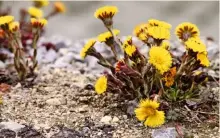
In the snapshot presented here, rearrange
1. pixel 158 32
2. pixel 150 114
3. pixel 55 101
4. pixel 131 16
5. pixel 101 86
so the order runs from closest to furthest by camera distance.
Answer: pixel 150 114 < pixel 158 32 < pixel 101 86 < pixel 55 101 < pixel 131 16

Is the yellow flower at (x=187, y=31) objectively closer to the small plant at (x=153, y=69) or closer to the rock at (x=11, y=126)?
the small plant at (x=153, y=69)

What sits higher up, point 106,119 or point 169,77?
point 169,77

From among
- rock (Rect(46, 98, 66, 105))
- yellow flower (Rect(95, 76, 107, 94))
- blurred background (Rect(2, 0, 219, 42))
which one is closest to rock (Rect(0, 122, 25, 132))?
rock (Rect(46, 98, 66, 105))

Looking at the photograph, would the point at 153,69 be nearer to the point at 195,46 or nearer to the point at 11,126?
the point at 195,46

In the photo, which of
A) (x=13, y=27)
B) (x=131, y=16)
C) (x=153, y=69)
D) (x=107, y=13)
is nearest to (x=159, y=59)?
(x=153, y=69)

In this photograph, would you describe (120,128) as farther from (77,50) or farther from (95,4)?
(95,4)

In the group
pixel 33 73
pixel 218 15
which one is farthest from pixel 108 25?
pixel 218 15

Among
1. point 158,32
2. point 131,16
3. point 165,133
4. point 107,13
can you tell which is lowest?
point 165,133
